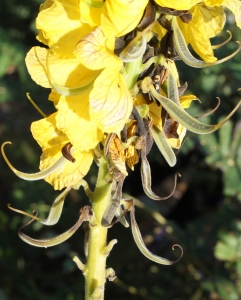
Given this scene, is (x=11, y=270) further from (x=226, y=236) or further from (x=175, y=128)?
(x=175, y=128)

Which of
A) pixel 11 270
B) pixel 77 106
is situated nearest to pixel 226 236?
pixel 11 270

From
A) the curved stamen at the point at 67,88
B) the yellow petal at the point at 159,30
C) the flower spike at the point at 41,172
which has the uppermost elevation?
the yellow petal at the point at 159,30

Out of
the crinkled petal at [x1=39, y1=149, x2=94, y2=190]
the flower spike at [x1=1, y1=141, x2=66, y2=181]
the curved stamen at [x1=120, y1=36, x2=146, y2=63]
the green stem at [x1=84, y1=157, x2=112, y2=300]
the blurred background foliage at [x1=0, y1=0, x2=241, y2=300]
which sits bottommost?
the blurred background foliage at [x1=0, y1=0, x2=241, y2=300]

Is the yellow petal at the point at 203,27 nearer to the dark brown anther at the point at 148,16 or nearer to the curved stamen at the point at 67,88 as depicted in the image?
the dark brown anther at the point at 148,16

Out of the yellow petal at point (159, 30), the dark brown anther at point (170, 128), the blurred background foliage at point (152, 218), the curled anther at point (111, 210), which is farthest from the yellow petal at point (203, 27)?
the blurred background foliage at point (152, 218)

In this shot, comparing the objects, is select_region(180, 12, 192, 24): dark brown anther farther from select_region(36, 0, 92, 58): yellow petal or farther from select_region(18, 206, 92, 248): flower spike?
select_region(18, 206, 92, 248): flower spike

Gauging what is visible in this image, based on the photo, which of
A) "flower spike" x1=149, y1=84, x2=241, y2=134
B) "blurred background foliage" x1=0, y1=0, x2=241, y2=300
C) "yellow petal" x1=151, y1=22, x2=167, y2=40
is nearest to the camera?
"flower spike" x1=149, y1=84, x2=241, y2=134

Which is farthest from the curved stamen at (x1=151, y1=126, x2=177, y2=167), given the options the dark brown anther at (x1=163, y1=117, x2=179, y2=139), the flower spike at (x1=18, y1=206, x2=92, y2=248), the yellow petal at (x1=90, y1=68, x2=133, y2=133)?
the flower spike at (x1=18, y1=206, x2=92, y2=248)

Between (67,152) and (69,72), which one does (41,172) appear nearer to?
(67,152)
